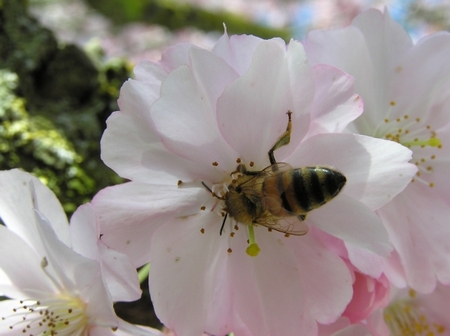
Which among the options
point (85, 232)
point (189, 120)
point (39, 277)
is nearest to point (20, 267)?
point (39, 277)

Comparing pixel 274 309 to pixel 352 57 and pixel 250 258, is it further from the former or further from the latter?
pixel 352 57

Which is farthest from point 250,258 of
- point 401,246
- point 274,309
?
point 401,246

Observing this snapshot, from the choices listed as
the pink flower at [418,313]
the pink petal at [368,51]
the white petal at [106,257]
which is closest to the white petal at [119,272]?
the white petal at [106,257]

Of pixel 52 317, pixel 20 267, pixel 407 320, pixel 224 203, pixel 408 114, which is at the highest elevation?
pixel 408 114

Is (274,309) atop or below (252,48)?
below

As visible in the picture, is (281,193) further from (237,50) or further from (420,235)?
(420,235)

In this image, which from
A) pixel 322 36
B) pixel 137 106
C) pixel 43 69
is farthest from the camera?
pixel 43 69

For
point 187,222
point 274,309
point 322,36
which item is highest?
point 322,36
